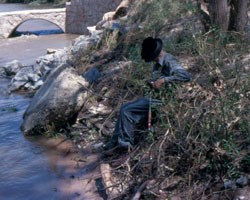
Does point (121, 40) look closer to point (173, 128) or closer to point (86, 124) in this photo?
point (86, 124)

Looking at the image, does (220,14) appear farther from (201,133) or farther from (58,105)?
(201,133)

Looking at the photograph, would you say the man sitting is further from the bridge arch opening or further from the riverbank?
the bridge arch opening

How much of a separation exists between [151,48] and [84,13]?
19998 millimetres

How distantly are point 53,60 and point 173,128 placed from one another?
8.54 m

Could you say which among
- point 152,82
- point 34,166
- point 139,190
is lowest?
point 34,166

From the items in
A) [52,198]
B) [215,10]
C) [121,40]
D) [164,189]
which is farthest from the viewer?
[121,40]

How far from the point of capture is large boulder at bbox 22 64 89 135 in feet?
25.2

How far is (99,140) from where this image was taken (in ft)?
23.6

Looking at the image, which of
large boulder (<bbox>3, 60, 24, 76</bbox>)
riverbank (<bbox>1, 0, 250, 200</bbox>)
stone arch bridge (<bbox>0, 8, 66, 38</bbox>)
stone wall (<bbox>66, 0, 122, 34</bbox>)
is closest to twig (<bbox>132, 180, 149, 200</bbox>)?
riverbank (<bbox>1, 0, 250, 200</bbox>)

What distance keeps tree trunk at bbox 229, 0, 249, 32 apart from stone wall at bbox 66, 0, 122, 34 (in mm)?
14359

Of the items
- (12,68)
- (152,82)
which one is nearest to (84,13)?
(12,68)

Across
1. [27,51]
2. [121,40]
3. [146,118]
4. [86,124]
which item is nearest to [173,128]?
[146,118]

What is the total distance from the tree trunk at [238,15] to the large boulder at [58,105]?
2687 mm

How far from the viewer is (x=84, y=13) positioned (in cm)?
2534
